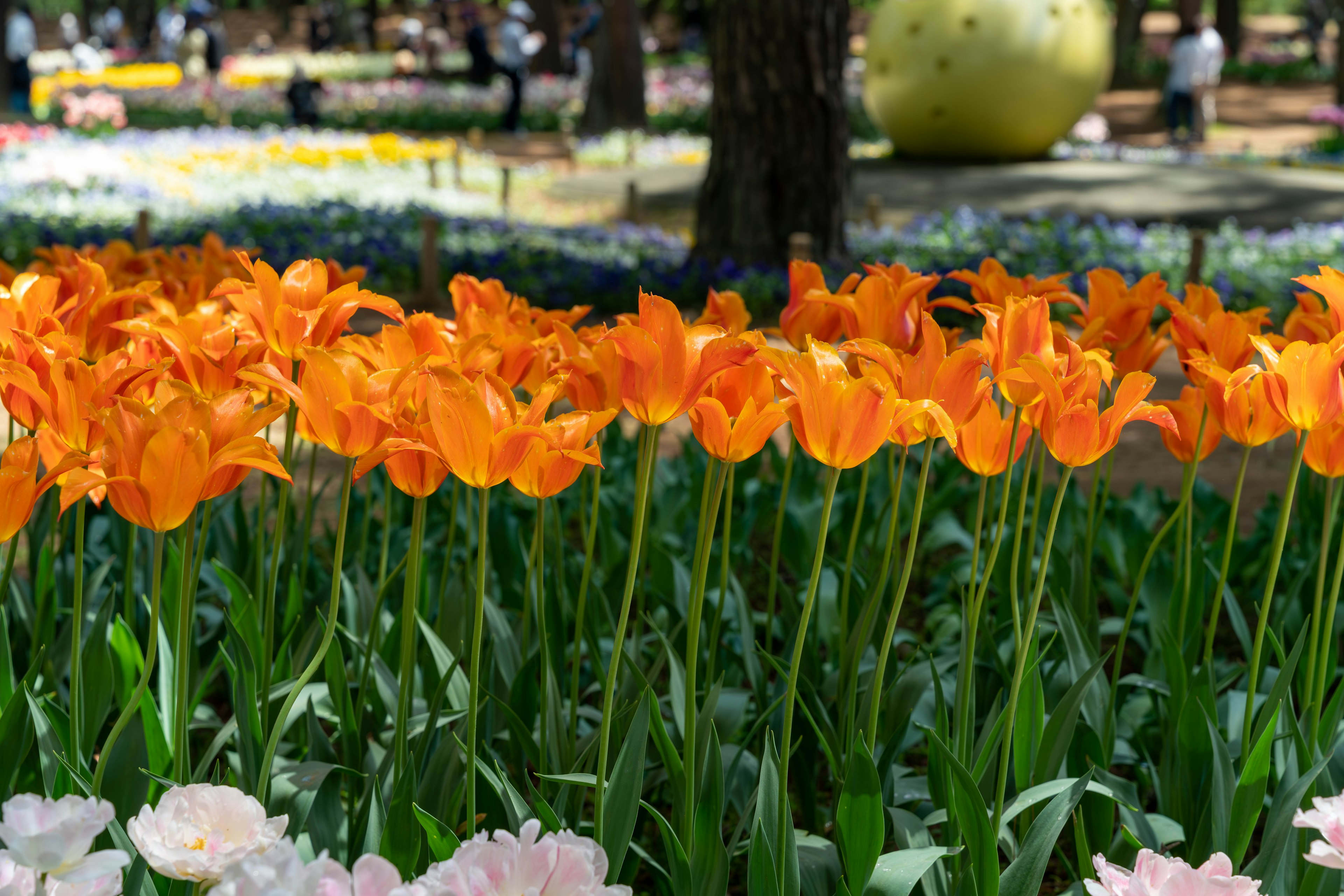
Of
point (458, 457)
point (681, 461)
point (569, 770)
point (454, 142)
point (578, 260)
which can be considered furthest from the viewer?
point (454, 142)

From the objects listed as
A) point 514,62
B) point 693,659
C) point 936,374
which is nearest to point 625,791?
point 693,659

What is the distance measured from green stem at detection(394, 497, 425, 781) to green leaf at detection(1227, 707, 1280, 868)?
1026 millimetres

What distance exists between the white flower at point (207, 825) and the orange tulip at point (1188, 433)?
1366 mm

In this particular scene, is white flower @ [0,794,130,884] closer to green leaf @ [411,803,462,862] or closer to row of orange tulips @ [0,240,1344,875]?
row of orange tulips @ [0,240,1344,875]

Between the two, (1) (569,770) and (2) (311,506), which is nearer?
(1) (569,770)

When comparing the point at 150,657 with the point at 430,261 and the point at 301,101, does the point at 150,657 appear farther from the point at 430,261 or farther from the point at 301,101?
the point at 301,101

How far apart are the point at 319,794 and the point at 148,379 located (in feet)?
1.84

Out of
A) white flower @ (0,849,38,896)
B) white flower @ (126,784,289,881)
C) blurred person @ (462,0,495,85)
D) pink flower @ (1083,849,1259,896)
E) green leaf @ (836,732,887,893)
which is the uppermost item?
blurred person @ (462,0,495,85)

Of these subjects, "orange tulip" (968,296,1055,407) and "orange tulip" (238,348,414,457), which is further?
"orange tulip" (968,296,1055,407)

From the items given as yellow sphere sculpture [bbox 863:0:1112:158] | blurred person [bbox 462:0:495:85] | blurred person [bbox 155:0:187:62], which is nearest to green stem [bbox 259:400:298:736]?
yellow sphere sculpture [bbox 863:0:1112:158]

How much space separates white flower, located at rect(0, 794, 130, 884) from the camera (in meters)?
0.98

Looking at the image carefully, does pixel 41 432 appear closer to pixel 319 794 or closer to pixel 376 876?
pixel 319 794

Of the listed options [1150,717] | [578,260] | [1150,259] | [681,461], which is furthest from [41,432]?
[1150,259]

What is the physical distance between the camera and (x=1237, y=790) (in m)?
1.64
